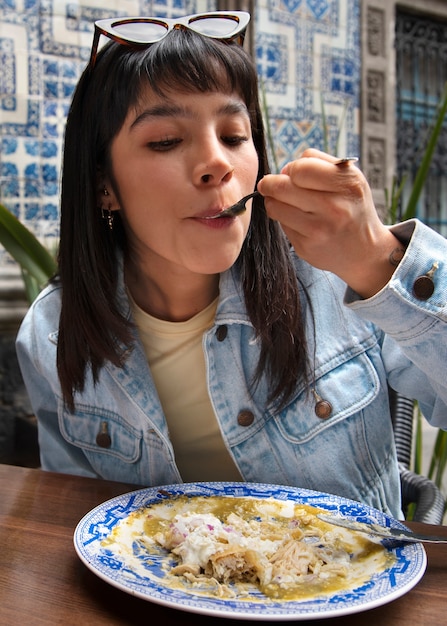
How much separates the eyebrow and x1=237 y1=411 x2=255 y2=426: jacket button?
1.90ft

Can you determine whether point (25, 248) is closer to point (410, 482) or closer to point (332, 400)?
point (332, 400)

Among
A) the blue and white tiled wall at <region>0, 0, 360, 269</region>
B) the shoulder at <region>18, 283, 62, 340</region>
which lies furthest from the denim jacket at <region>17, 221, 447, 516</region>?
the blue and white tiled wall at <region>0, 0, 360, 269</region>

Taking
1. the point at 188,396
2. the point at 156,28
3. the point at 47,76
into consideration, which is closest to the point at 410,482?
the point at 188,396

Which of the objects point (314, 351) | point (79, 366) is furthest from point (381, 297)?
point (79, 366)

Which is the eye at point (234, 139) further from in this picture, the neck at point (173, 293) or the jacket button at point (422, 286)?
the jacket button at point (422, 286)

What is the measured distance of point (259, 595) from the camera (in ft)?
2.54

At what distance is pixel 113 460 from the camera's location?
1.45 meters

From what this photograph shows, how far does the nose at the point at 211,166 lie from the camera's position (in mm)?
1179

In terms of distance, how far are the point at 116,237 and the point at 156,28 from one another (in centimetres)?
48

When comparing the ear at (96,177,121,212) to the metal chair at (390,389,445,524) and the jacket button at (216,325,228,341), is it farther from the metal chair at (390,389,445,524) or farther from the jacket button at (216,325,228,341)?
the metal chair at (390,389,445,524)

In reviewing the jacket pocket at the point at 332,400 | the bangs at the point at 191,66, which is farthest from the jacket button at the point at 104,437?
the bangs at the point at 191,66

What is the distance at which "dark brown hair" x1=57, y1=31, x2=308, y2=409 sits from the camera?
1274 millimetres

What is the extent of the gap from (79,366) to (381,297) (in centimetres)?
70

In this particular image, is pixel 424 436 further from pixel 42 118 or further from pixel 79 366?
pixel 79 366
